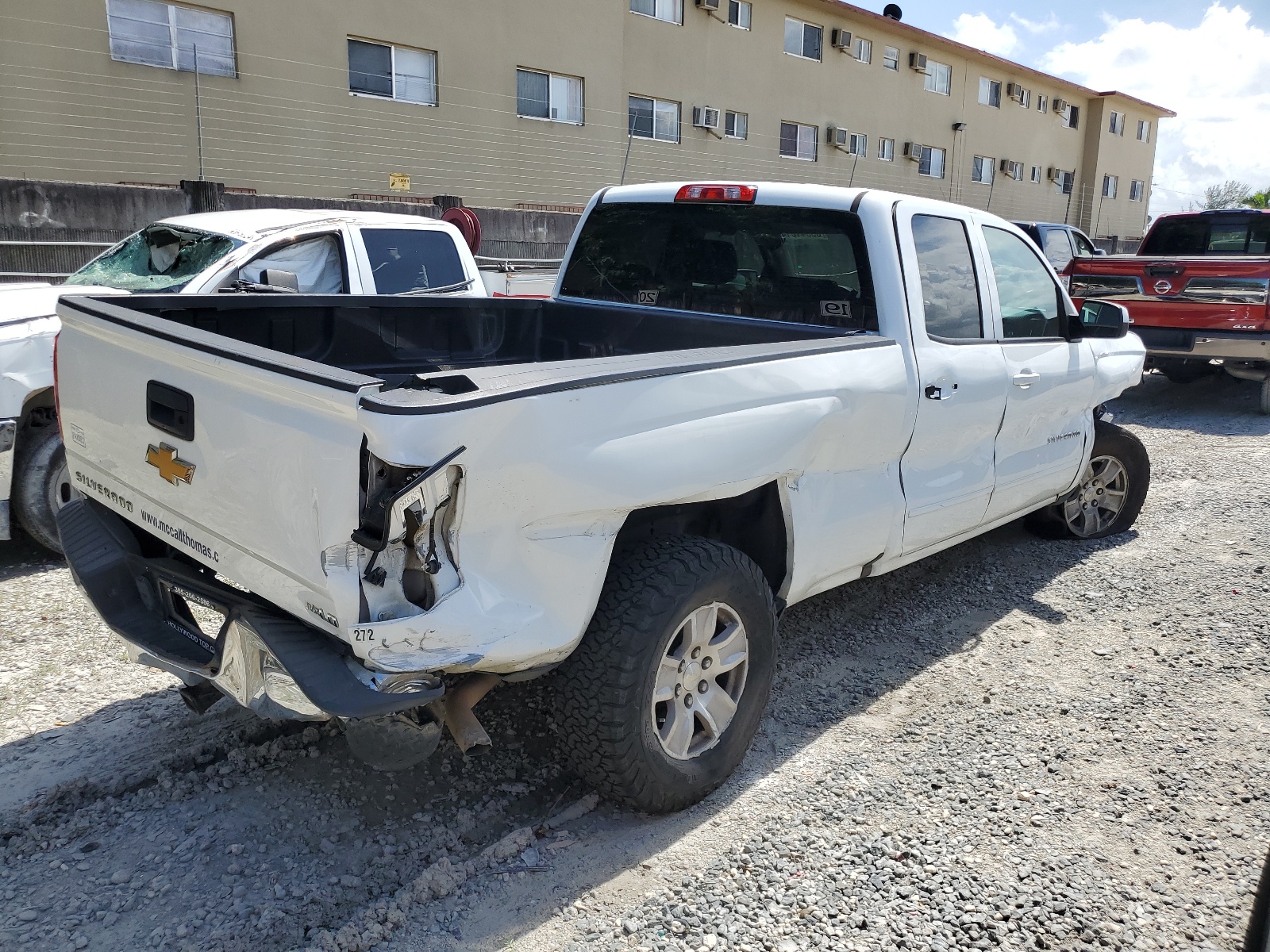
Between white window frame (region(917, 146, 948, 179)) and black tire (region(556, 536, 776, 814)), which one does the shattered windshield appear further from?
white window frame (region(917, 146, 948, 179))

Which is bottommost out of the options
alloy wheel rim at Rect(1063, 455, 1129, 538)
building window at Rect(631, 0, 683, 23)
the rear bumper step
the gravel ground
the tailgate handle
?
the gravel ground

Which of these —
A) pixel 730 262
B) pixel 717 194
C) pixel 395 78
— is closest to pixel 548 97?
pixel 395 78

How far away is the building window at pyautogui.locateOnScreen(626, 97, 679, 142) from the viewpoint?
20000 mm

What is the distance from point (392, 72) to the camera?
1588cm

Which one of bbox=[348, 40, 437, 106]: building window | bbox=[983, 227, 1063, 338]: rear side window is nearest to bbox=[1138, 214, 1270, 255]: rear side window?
bbox=[983, 227, 1063, 338]: rear side window

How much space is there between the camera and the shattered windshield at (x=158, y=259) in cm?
638

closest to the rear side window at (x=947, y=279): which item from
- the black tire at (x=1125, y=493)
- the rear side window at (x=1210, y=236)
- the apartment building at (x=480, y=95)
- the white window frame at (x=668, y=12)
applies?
the black tire at (x=1125, y=493)

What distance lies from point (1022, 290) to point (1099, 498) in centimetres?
209

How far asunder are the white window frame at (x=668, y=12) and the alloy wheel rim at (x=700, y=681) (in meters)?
19.3

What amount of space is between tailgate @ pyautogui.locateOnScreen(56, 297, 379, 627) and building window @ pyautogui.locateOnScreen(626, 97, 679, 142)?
17.8 metres

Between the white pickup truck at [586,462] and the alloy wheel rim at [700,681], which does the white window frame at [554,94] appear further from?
the alloy wheel rim at [700,681]

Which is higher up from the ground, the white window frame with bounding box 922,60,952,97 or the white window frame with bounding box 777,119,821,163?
the white window frame with bounding box 922,60,952,97

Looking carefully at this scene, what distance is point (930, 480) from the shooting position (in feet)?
13.8

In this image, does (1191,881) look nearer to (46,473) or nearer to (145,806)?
(145,806)
